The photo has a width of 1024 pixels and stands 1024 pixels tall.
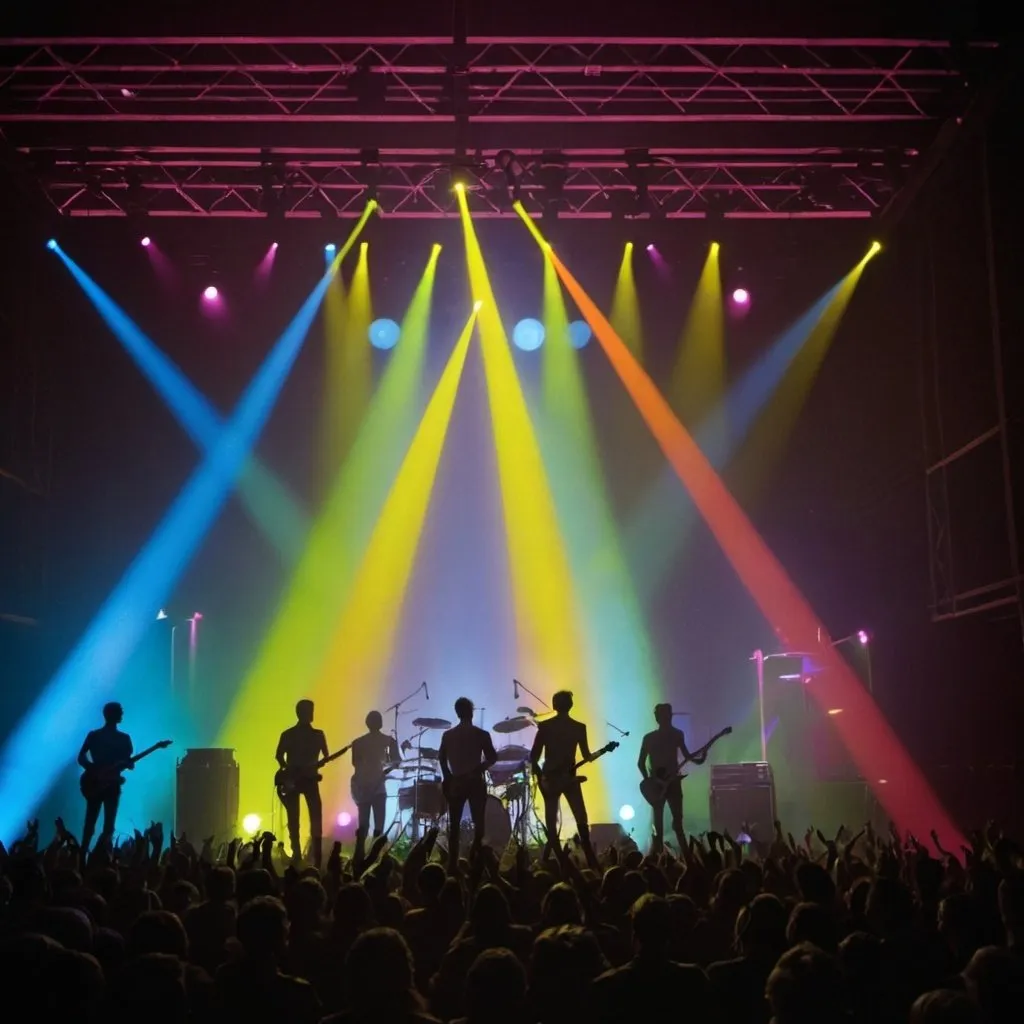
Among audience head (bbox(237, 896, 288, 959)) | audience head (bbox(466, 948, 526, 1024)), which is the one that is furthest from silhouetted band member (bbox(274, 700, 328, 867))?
audience head (bbox(466, 948, 526, 1024))

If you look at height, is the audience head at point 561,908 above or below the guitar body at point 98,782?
below

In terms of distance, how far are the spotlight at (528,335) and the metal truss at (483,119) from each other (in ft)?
7.73

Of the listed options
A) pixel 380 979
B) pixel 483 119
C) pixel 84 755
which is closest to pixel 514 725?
pixel 84 755

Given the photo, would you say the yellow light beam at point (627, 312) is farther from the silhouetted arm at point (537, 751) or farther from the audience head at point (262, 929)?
the audience head at point (262, 929)

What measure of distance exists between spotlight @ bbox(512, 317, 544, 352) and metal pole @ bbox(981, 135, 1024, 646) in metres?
7.11

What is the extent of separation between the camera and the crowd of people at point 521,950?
284cm

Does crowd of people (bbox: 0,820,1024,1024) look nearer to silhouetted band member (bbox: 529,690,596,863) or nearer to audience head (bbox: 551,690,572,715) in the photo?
silhouetted band member (bbox: 529,690,596,863)

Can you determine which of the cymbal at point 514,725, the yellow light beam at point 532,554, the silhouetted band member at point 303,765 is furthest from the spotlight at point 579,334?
the silhouetted band member at point 303,765

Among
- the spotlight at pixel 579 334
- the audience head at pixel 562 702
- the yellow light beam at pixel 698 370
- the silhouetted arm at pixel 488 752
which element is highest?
the spotlight at pixel 579 334

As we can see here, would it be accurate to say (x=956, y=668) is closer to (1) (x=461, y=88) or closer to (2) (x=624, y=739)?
(2) (x=624, y=739)

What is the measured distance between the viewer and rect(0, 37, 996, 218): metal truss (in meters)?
12.2

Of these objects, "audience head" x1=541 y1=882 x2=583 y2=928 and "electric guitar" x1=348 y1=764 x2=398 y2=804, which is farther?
"electric guitar" x1=348 y1=764 x2=398 y2=804

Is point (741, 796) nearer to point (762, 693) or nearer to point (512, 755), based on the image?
point (512, 755)

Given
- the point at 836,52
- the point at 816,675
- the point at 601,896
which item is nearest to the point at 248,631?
the point at 816,675
